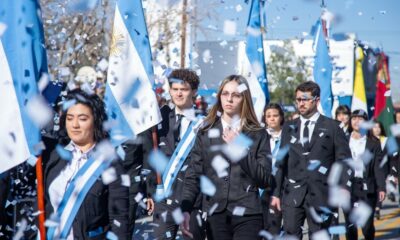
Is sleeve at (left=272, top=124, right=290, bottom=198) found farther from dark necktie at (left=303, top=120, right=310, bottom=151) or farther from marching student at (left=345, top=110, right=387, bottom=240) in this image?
marching student at (left=345, top=110, right=387, bottom=240)

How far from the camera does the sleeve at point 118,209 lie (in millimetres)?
4895

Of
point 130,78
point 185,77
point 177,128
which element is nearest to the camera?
point 185,77

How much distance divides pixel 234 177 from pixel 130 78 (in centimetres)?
276

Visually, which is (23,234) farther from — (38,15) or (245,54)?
(245,54)

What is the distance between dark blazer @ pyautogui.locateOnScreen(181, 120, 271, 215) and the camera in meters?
5.71

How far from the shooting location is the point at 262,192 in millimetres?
9336

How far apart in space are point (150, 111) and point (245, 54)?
361 centimetres

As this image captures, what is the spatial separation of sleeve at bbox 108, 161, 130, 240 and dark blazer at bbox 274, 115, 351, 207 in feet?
10.2

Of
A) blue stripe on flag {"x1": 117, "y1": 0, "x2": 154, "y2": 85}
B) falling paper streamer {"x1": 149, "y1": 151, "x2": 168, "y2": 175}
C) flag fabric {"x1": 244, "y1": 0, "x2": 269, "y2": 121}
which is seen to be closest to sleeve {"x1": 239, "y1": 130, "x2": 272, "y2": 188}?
falling paper streamer {"x1": 149, "y1": 151, "x2": 168, "y2": 175}

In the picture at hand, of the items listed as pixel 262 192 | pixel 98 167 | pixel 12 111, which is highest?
pixel 12 111

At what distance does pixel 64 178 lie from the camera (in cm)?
500

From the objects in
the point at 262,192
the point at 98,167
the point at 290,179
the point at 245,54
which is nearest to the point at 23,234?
the point at 98,167

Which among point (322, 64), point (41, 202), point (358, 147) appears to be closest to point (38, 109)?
point (41, 202)

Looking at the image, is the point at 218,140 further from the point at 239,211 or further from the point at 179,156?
the point at 179,156
